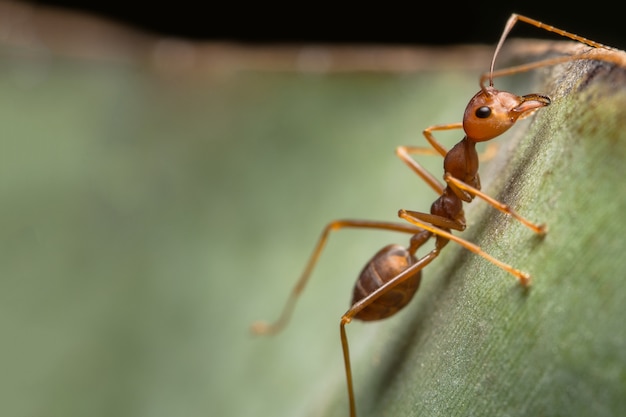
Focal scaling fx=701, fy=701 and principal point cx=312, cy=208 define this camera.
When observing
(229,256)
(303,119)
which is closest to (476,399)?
(229,256)

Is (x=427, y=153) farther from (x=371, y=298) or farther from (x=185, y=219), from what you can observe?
(x=185, y=219)

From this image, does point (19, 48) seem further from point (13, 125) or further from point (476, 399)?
point (476, 399)

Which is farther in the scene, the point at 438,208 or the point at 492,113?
the point at 438,208

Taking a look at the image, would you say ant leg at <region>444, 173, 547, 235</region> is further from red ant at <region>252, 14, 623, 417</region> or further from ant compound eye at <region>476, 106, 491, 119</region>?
ant compound eye at <region>476, 106, 491, 119</region>

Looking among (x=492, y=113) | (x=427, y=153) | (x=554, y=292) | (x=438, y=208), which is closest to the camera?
(x=554, y=292)

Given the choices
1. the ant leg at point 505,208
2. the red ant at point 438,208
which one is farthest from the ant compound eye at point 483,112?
the ant leg at point 505,208

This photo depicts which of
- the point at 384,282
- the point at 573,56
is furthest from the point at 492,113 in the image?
the point at 384,282
